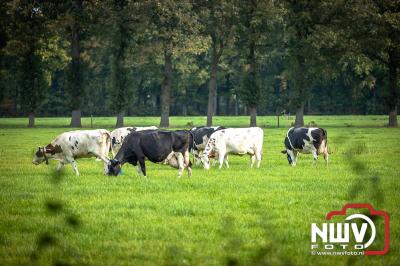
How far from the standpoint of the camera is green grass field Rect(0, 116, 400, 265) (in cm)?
757

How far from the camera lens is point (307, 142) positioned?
22.2 metres

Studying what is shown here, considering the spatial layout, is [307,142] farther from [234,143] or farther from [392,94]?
[392,94]

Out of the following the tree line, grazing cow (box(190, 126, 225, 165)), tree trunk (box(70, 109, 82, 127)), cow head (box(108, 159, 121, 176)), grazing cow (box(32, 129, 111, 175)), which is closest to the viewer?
cow head (box(108, 159, 121, 176))

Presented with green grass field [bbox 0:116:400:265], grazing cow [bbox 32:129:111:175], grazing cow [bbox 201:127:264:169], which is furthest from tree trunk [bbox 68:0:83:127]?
grazing cow [bbox 32:129:111:175]

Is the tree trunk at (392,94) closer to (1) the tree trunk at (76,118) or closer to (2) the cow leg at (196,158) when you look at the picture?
(1) the tree trunk at (76,118)

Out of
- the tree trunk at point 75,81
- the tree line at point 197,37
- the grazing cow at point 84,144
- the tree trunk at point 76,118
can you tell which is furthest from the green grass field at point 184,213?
the tree trunk at point 75,81

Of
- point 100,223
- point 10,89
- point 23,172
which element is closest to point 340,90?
point 10,89

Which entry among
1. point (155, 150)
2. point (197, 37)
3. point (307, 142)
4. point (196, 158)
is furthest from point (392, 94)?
point (155, 150)

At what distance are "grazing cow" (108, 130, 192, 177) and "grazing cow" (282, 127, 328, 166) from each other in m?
5.53

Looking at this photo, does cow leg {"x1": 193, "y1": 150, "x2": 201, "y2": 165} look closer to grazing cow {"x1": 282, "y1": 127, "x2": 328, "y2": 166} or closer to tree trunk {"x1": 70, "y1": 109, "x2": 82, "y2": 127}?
grazing cow {"x1": 282, "y1": 127, "x2": 328, "y2": 166}

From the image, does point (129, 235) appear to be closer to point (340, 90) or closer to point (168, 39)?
point (168, 39)

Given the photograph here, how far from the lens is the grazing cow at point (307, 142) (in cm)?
2185

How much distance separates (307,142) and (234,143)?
2818 mm

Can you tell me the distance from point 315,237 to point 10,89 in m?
88.5
